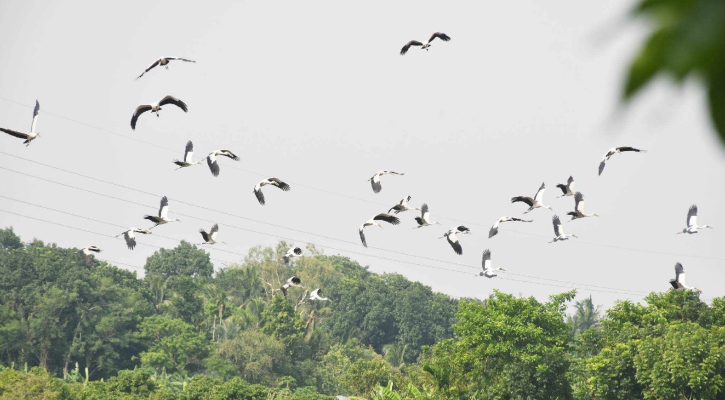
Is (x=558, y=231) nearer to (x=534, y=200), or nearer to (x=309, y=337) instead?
(x=534, y=200)

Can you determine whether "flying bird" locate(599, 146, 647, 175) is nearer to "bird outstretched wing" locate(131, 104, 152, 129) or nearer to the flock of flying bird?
the flock of flying bird

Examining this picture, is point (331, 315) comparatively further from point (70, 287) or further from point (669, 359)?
point (669, 359)

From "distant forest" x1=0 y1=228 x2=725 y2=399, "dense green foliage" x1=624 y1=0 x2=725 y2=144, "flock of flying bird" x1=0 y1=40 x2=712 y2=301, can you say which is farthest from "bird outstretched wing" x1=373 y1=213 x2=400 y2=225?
"dense green foliage" x1=624 y1=0 x2=725 y2=144

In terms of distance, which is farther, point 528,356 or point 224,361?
point 224,361

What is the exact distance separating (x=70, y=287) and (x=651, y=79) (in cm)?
9386

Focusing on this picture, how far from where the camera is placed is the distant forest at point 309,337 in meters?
41.4

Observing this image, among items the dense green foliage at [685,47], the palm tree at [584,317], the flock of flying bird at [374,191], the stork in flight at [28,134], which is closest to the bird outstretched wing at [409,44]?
the flock of flying bird at [374,191]

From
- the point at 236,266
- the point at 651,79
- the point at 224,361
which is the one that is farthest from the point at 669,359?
the point at 236,266

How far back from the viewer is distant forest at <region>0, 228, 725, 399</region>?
41.4 metres

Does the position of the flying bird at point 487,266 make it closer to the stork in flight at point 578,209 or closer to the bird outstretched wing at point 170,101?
the stork in flight at point 578,209

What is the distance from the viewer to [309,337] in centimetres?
9650

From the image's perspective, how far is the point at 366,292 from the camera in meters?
121

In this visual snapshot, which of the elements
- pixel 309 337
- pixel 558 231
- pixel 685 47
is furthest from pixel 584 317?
pixel 685 47

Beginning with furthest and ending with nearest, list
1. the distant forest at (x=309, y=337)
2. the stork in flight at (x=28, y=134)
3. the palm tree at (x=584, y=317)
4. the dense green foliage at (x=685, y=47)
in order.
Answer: the palm tree at (x=584, y=317)
the distant forest at (x=309, y=337)
the stork in flight at (x=28, y=134)
the dense green foliage at (x=685, y=47)
